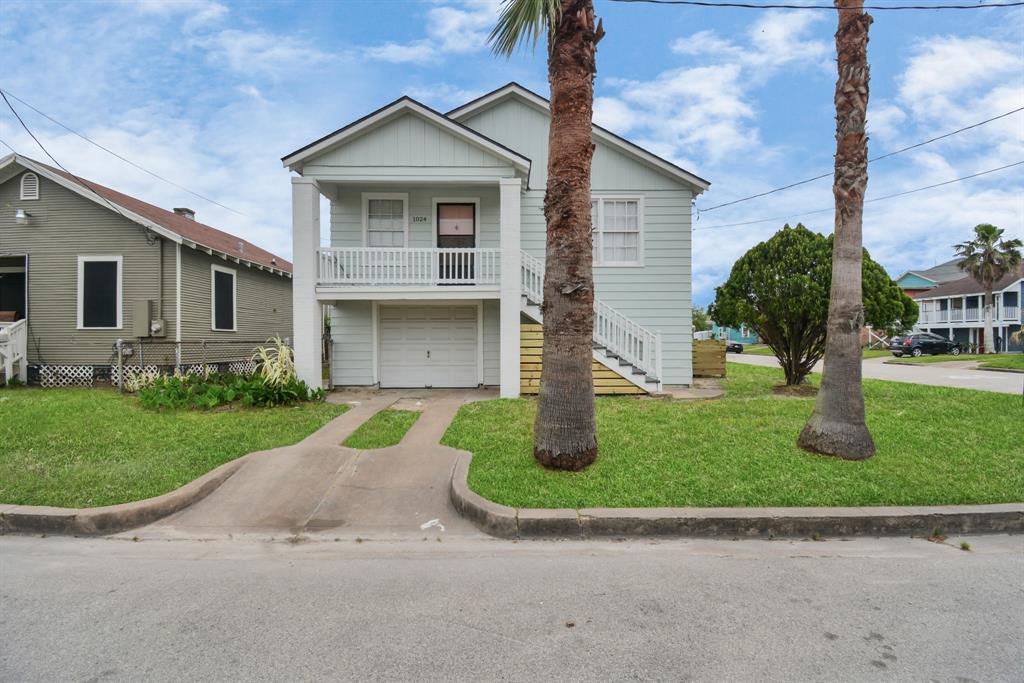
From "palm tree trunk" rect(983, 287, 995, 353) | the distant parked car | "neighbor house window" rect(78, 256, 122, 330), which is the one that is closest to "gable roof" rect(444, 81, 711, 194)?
"neighbor house window" rect(78, 256, 122, 330)

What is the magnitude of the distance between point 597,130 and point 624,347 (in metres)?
5.37

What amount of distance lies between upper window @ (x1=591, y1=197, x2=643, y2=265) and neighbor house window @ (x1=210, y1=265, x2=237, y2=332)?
34.4ft

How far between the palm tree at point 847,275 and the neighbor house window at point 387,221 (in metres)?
8.88

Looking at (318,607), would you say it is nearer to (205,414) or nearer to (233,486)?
(233,486)

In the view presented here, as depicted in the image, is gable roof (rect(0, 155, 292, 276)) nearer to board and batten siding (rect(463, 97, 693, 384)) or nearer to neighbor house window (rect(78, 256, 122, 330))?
neighbor house window (rect(78, 256, 122, 330))

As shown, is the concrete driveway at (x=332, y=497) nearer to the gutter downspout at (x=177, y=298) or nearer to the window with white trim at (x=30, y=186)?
the gutter downspout at (x=177, y=298)

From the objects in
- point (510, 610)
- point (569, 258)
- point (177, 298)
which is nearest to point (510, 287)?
point (569, 258)

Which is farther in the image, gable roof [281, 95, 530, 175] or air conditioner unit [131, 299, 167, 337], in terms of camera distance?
air conditioner unit [131, 299, 167, 337]

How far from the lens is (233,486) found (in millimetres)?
5629

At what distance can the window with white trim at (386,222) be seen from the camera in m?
12.3

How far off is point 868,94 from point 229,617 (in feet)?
26.5

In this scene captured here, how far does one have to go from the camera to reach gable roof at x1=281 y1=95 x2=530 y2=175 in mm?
10328

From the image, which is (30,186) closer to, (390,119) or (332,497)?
(390,119)

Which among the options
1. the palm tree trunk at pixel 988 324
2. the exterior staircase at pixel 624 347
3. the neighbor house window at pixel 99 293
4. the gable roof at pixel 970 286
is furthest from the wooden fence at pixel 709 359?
the gable roof at pixel 970 286
